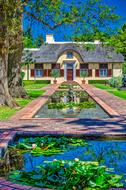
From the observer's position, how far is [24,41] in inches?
832

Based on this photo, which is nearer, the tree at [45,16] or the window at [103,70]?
the tree at [45,16]

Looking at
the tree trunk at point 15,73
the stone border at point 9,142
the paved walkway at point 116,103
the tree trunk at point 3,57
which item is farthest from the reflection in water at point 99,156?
the tree trunk at point 15,73

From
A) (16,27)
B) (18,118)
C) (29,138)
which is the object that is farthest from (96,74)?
(29,138)

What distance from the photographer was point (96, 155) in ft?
26.8

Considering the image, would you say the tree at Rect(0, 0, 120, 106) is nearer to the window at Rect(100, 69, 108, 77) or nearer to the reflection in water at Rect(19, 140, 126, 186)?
the reflection in water at Rect(19, 140, 126, 186)

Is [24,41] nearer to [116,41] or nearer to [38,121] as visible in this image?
[116,41]

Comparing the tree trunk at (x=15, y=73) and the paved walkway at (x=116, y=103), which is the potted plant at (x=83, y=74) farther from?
the tree trunk at (x=15, y=73)

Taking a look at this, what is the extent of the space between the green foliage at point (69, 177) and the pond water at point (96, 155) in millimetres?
364

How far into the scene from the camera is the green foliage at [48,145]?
334 inches

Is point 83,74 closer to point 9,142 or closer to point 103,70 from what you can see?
point 103,70

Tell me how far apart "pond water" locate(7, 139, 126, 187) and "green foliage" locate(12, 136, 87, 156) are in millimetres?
114

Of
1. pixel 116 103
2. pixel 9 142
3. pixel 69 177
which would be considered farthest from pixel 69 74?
pixel 69 177

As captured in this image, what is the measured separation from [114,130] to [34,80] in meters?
47.5

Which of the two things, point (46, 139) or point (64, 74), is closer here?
point (46, 139)
